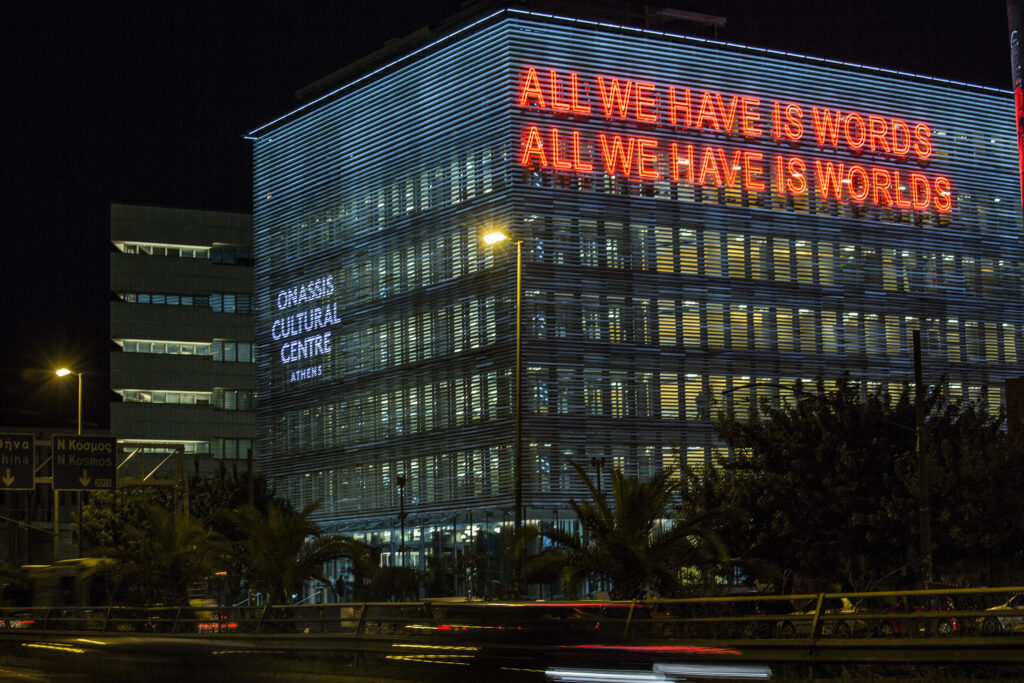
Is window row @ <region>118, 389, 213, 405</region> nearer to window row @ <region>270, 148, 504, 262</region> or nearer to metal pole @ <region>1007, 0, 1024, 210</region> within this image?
→ window row @ <region>270, 148, 504, 262</region>

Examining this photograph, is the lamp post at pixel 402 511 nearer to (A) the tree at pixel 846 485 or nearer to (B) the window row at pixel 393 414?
(B) the window row at pixel 393 414

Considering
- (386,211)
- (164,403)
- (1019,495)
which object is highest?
(386,211)

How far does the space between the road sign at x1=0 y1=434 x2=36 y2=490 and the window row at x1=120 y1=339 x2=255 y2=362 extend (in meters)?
53.6

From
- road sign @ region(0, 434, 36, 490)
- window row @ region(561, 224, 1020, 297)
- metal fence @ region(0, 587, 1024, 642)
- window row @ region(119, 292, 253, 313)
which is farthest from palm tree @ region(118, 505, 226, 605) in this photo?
window row @ region(119, 292, 253, 313)

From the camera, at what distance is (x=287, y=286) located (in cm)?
9088

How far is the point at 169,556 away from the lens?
5203cm

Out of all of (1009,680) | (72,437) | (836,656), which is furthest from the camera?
(72,437)

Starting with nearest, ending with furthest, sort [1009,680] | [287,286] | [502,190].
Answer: [1009,680], [502,190], [287,286]

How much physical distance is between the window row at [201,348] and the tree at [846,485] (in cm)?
7118

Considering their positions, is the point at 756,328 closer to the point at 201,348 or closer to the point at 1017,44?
the point at 1017,44

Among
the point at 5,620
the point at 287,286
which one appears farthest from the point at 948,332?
the point at 5,620

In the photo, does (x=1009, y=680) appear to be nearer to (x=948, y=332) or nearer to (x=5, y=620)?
(x=5, y=620)

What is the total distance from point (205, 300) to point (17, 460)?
5590cm

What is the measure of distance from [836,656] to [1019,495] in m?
21.3
